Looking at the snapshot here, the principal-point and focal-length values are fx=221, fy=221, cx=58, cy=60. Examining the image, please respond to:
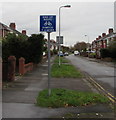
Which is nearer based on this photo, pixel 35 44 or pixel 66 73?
pixel 66 73

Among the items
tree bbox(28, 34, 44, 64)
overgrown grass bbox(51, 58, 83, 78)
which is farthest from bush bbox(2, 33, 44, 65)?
overgrown grass bbox(51, 58, 83, 78)

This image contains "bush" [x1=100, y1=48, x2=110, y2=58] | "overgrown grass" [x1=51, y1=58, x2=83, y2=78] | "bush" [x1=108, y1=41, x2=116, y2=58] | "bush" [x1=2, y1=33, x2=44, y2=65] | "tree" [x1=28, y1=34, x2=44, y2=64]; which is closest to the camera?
"overgrown grass" [x1=51, y1=58, x2=83, y2=78]

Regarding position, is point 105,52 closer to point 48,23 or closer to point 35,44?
point 35,44

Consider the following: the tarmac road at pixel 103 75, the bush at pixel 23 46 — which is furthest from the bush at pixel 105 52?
the bush at pixel 23 46

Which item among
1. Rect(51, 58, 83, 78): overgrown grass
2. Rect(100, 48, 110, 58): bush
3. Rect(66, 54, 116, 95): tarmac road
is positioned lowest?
Rect(66, 54, 116, 95): tarmac road

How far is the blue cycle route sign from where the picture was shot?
805cm

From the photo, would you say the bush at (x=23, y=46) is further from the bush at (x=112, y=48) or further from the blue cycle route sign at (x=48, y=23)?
the bush at (x=112, y=48)

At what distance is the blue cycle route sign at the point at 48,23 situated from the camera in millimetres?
8055

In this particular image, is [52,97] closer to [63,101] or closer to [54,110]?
[63,101]

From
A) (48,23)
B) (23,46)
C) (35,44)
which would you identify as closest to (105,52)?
(35,44)

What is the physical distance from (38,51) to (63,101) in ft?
46.9

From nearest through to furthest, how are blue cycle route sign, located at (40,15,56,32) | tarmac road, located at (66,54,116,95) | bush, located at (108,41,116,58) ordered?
1. blue cycle route sign, located at (40,15,56,32)
2. tarmac road, located at (66,54,116,95)
3. bush, located at (108,41,116,58)

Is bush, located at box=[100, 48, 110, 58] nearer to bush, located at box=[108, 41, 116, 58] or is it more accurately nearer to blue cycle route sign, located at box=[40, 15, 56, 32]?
bush, located at box=[108, 41, 116, 58]

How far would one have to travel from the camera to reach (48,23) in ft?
26.4
